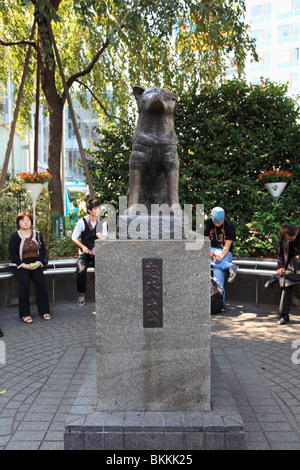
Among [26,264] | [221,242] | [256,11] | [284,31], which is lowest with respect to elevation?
[26,264]

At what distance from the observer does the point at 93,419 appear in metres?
2.56

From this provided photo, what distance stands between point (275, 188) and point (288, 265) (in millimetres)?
2503

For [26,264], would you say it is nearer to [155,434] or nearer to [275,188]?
[155,434]

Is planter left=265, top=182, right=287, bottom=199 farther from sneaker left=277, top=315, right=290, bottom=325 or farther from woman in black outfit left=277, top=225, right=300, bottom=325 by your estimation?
sneaker left=277, top=315, right=290, bottom=325

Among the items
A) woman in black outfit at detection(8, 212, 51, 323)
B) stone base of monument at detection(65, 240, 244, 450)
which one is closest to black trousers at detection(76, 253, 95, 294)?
woman in black outfit at detection(8, 212, 51, 323)

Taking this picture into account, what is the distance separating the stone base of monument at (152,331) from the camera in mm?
2668

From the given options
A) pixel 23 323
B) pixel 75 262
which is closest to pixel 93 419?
pixel 23 323

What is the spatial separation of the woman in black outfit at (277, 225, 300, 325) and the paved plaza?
288 millimetres

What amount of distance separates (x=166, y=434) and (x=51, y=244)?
635 cm

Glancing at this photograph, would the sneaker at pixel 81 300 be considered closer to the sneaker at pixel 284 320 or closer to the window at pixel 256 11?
the sneaker at pixel 284 320

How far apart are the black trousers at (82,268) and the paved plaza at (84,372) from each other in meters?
0.48

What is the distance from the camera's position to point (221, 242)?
245 inches

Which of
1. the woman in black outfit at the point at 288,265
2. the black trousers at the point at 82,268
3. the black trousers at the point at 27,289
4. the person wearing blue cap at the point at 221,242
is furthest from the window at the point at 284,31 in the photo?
the black trousers at the point at 27,289

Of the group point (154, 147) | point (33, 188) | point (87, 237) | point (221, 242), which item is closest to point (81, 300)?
point (87, 237)
